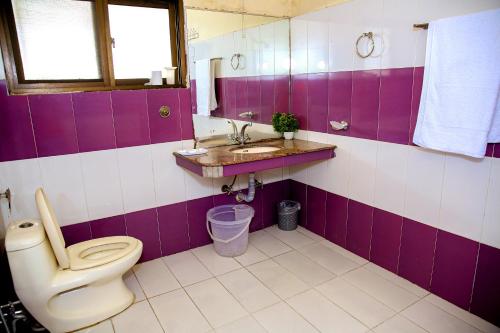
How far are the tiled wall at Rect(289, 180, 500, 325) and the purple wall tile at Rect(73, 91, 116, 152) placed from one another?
1.72 meters

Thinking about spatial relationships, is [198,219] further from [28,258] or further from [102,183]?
[28,258]

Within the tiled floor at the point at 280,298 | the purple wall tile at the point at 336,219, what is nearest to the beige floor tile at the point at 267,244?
the tiled floor at the point at 280,298

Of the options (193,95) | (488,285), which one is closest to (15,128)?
(193,95)

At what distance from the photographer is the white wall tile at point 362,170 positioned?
2.38 m

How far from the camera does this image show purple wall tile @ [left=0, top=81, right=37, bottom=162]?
1953mm

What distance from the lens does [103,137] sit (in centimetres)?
226

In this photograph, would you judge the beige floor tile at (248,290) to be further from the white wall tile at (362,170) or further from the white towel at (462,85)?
the white towel at (462,85)

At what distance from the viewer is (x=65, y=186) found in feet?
7.23

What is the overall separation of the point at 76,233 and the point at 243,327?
51.3 inches

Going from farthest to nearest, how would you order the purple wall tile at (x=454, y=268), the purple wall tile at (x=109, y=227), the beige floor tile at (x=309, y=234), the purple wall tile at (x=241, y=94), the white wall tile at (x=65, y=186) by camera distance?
the beige floor tile at (x=309, y=234)
the purple wall tile at (x=241, y=94)
the purple wall tile at (x=109, y=227)
the white wall tile at (x=65, y=186)
the purple wall tile at (x=454, y=268)

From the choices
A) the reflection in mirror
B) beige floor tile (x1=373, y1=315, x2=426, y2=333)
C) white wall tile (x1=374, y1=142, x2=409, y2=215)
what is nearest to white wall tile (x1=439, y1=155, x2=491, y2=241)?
white wall tile (x1=374, y1=142, x2=409, y2=215)

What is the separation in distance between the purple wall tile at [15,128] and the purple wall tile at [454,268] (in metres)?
2.58

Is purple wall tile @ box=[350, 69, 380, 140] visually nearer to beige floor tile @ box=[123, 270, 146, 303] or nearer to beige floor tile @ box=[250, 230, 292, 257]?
beige floor tile @ box=[250, 230, 292, 257]

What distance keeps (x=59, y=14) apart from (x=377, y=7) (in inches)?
81.0
